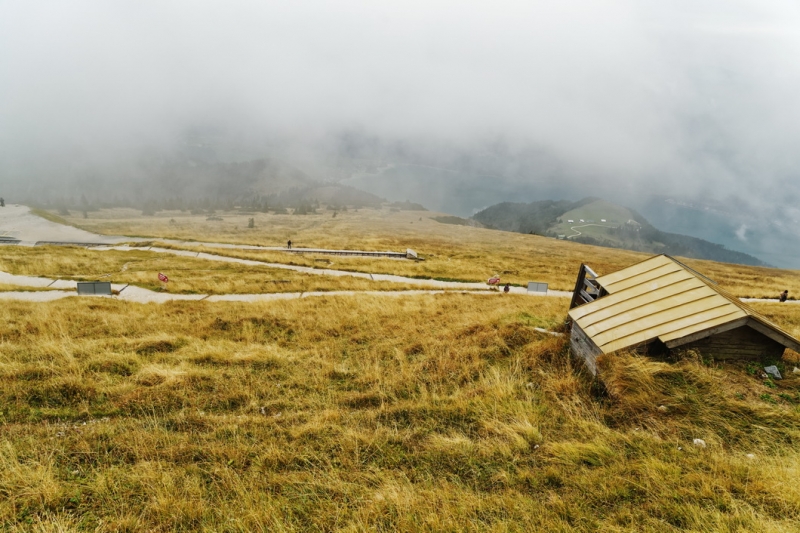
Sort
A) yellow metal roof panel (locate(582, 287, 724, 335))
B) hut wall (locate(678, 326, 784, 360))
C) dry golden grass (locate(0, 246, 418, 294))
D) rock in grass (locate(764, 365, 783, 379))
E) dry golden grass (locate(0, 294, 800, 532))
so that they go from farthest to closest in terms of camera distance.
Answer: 1. dry golden grass (locate(0, 246, 418, 294))
2. yellow metal roof panel (locate(582, 287, 724, 335))
3. hut wall (locate(678, 326, 784, 360))
4. rock in grass (locate(764, 365, 783, 379))
5. dry golden grass (locate(0, 294, 800, 532))

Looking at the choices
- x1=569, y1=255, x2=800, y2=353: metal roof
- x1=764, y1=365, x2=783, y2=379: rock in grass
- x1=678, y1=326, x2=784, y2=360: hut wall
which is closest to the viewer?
x1=764, y1=365, x2=783, y2=379: rock in grass

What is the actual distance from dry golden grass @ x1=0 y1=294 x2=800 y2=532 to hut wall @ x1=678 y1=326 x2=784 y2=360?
2.31 ft

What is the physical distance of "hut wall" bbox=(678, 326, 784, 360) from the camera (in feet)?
23.9

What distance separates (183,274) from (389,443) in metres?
32.2

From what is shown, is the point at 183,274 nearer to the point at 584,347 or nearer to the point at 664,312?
the point at 584,347

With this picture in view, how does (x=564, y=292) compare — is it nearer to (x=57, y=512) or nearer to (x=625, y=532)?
(x=625, y=532)

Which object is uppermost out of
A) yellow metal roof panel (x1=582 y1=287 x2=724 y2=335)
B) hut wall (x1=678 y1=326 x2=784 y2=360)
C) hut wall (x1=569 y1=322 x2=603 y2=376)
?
yellow metal roof panel (x1=582 y1=287 x2=724 y2=335)

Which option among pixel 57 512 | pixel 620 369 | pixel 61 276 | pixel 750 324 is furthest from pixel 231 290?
pixel 750 324

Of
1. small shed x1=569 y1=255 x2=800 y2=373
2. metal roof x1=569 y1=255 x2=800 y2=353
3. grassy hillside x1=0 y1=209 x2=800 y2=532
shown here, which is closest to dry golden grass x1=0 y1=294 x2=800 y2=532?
grassy hillside x1=0 y1=209 x2=800 y2=532

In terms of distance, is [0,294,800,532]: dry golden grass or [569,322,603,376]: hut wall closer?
[0,294,800,532]: dry golden grass

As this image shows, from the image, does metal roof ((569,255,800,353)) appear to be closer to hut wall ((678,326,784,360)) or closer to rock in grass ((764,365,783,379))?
hut wall ((678,326,784,360))

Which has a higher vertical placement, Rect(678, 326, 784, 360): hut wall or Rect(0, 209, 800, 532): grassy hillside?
Rect(678, 326, 784, 360): hut wall

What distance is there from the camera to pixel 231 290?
2495 cm

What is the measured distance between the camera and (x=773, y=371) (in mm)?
6938
